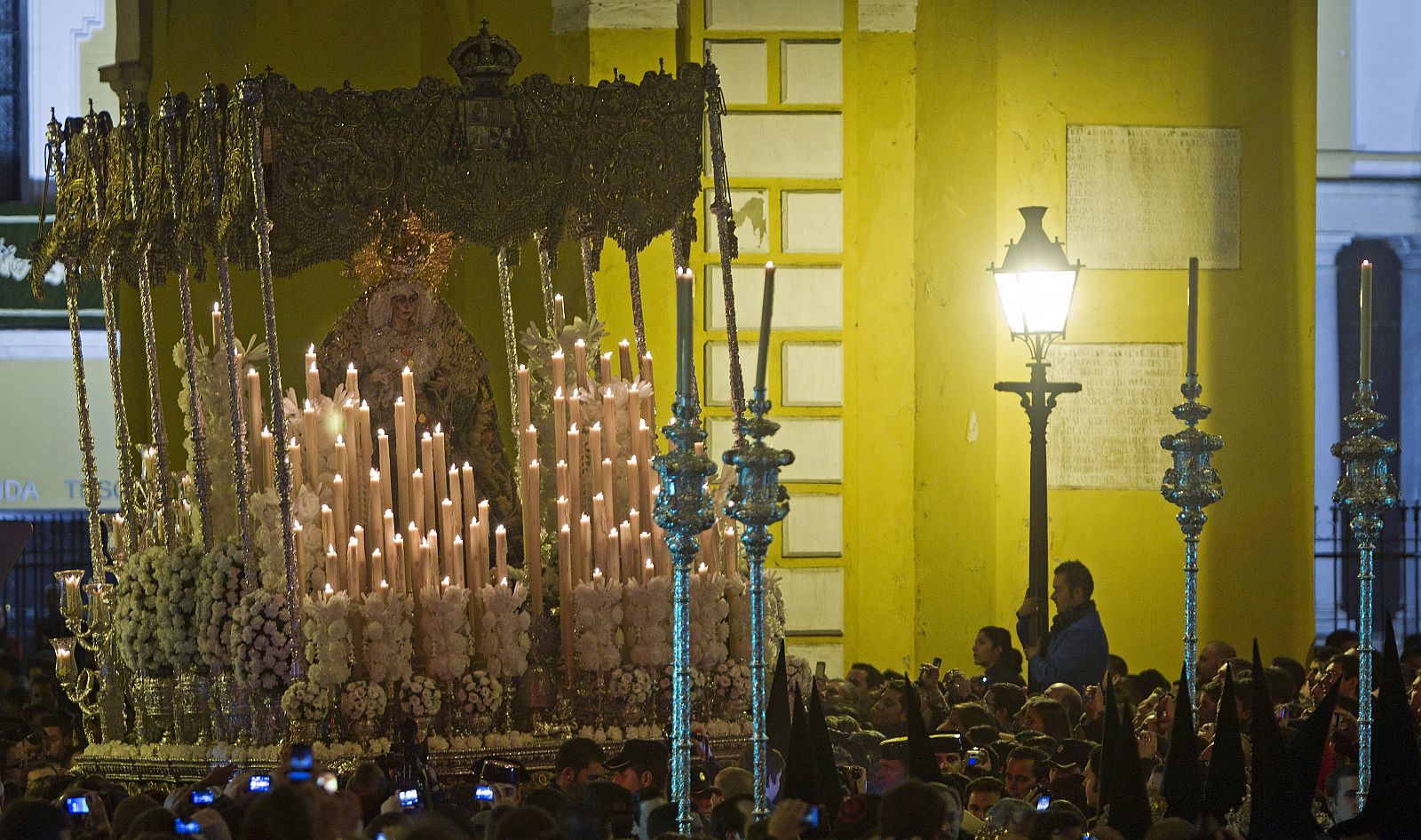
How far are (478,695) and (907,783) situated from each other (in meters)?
3.89

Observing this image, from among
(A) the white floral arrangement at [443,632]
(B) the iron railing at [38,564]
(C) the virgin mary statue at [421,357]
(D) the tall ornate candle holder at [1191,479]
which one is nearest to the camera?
(D) the tall ornate candle holder at [1191,479]

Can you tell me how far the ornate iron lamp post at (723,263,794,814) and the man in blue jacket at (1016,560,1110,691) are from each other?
444 cm

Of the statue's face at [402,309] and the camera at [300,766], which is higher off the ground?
the statue's face at [402,309]

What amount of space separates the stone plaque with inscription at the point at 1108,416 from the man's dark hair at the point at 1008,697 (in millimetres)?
3044

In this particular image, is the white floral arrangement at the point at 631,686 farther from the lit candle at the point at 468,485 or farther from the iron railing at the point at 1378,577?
the iron railing at the point at 1378,577

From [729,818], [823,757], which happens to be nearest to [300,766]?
[729,818]

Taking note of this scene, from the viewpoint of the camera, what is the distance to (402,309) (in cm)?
1046

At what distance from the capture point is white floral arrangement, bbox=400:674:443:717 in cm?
923

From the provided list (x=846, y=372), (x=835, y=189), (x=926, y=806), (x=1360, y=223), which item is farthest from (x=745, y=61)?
(x=1360, y=223)

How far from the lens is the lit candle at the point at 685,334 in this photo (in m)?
5.96

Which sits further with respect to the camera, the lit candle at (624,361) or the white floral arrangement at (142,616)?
the lit candle at (624,361)

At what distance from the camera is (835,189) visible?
43.0ft

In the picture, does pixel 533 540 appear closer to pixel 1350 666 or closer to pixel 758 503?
pixel 1350 666

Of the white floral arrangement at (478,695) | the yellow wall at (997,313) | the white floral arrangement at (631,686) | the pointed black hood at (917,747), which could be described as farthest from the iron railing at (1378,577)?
the pointed black hood at (917,747)
